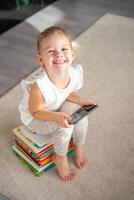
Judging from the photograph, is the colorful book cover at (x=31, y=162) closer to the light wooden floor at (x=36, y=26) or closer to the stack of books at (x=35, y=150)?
the stack of books at (x=35, y=150)

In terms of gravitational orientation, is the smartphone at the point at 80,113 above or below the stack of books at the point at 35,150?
above

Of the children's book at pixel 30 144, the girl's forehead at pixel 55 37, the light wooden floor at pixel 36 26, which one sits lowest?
the light wooden floor at pixel 36 26

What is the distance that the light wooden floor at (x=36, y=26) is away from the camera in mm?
2168

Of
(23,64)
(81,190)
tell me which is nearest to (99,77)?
(23,64)

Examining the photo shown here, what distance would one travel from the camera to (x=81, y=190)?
1423 mm

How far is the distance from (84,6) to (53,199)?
2.01 m

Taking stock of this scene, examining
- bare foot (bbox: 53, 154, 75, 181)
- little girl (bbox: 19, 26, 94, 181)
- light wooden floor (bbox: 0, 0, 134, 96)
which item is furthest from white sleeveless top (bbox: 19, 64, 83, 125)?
light wooden floor (bbox: 0, 0, 134, 96)

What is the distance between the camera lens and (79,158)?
1.51 m

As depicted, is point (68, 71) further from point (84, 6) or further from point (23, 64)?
point (84, 6)

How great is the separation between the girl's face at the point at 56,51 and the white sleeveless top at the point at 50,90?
0.24 ft

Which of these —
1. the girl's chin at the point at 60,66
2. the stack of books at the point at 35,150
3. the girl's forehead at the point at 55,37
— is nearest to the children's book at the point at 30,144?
the stack of books at the point at 35,150

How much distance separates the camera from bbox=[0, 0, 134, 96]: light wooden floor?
7.11ft

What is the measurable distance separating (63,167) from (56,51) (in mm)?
515

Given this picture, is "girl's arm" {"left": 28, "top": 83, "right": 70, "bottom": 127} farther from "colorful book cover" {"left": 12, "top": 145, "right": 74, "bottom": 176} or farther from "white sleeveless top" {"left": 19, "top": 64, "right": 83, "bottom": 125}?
"colorful book cover" {"left": 12, "top": 145, "right": 74, "bottom": 176}
